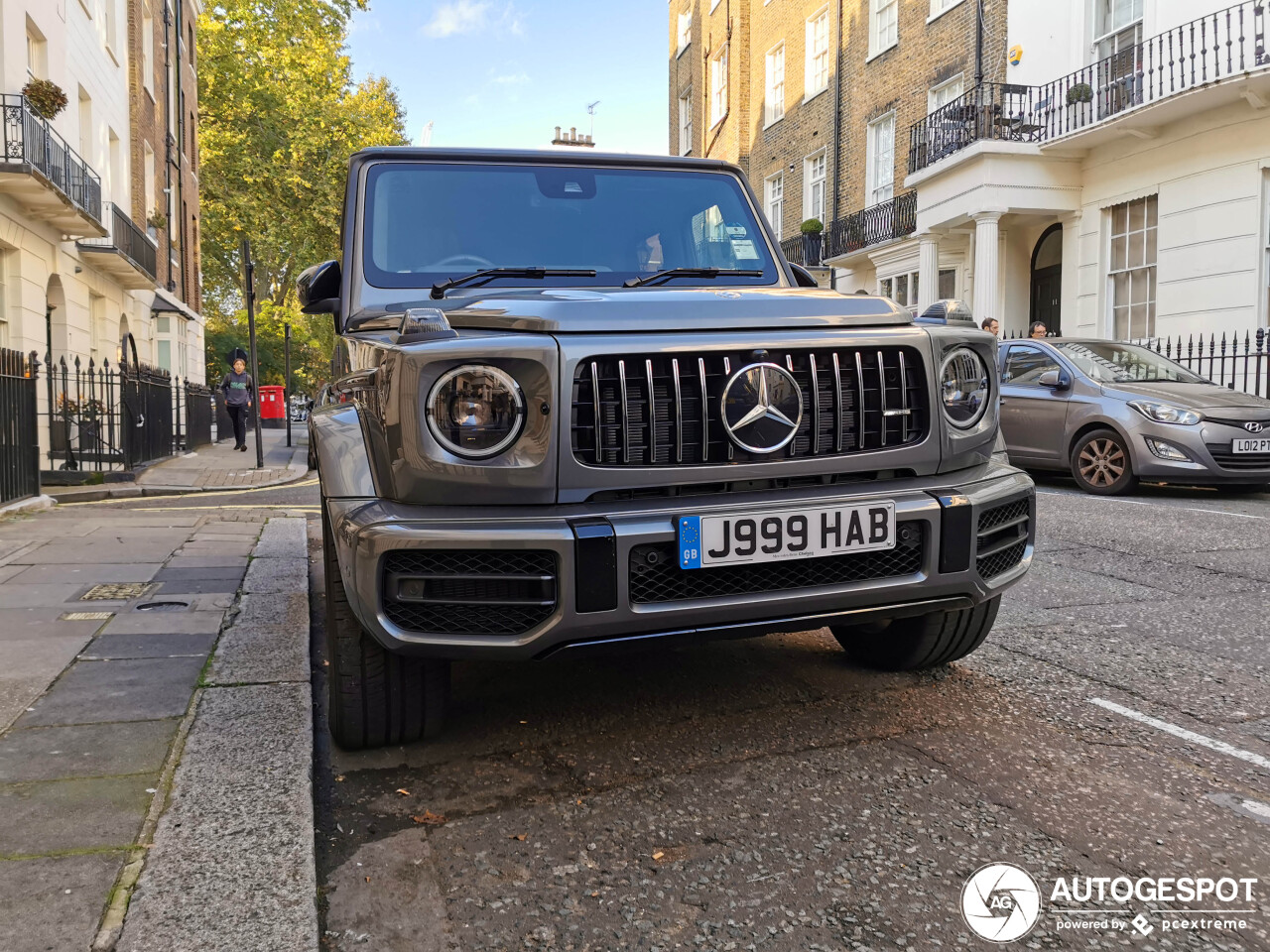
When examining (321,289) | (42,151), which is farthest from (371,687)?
(42,151)

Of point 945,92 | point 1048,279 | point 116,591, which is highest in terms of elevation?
point 945,92

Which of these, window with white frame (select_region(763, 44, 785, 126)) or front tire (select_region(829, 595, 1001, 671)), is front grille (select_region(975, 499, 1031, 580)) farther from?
window with white frame (select_region(763, 44, 785, 126))

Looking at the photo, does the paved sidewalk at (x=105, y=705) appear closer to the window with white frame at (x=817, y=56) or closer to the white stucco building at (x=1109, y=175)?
the white stucco building at (x=1109, y=175)

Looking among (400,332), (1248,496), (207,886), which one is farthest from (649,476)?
(1248,496)

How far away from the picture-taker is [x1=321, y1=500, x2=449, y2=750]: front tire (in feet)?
9.01

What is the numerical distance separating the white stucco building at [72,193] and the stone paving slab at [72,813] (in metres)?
13.1

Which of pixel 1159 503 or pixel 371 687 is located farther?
pixel 1159 503

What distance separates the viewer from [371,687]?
110 inches

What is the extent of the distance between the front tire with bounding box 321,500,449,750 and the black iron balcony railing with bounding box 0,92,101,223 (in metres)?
13.6

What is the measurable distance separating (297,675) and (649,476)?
167 centimetres

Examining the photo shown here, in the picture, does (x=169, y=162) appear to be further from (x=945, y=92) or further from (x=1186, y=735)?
(x=1186, y=735)

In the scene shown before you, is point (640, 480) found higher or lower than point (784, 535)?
higher

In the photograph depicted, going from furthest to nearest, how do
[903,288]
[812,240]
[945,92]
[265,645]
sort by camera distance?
[812,240] → [903,288] → [945,92] → [265,645]

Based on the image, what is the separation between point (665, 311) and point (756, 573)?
73 cm
